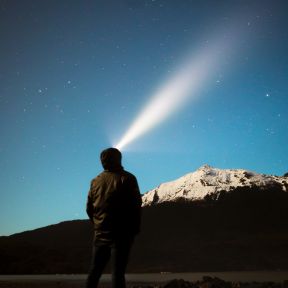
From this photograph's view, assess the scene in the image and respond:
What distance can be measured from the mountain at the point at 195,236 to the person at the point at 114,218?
7775 centimetres

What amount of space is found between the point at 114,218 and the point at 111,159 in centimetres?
60

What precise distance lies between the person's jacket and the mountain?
77.8m

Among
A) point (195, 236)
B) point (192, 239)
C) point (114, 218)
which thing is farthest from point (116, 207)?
point (195, 236)

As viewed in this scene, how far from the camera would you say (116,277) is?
4137 mm

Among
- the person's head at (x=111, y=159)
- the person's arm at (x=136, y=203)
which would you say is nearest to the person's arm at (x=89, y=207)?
the person's head at (x=111, y=159)

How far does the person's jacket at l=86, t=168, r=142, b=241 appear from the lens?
4.24 metres

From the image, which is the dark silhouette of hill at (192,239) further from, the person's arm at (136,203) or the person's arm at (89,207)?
the person's arm at (136,203)

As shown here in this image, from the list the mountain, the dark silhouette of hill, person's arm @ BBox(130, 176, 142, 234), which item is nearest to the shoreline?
person's arm @ BBox(130, 176, 142, 234)

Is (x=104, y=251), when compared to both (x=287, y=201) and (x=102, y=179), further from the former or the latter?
(x=287, y=201)

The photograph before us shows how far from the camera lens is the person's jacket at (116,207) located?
4.24 metres

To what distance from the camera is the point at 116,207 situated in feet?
14.1

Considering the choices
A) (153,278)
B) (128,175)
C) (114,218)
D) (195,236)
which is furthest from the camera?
(195,236)

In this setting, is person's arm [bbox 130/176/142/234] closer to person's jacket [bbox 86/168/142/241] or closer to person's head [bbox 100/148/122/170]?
person's jacket [bbox 86/168/142/241]

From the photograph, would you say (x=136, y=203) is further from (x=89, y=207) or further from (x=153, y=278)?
(x=153, y=278)
